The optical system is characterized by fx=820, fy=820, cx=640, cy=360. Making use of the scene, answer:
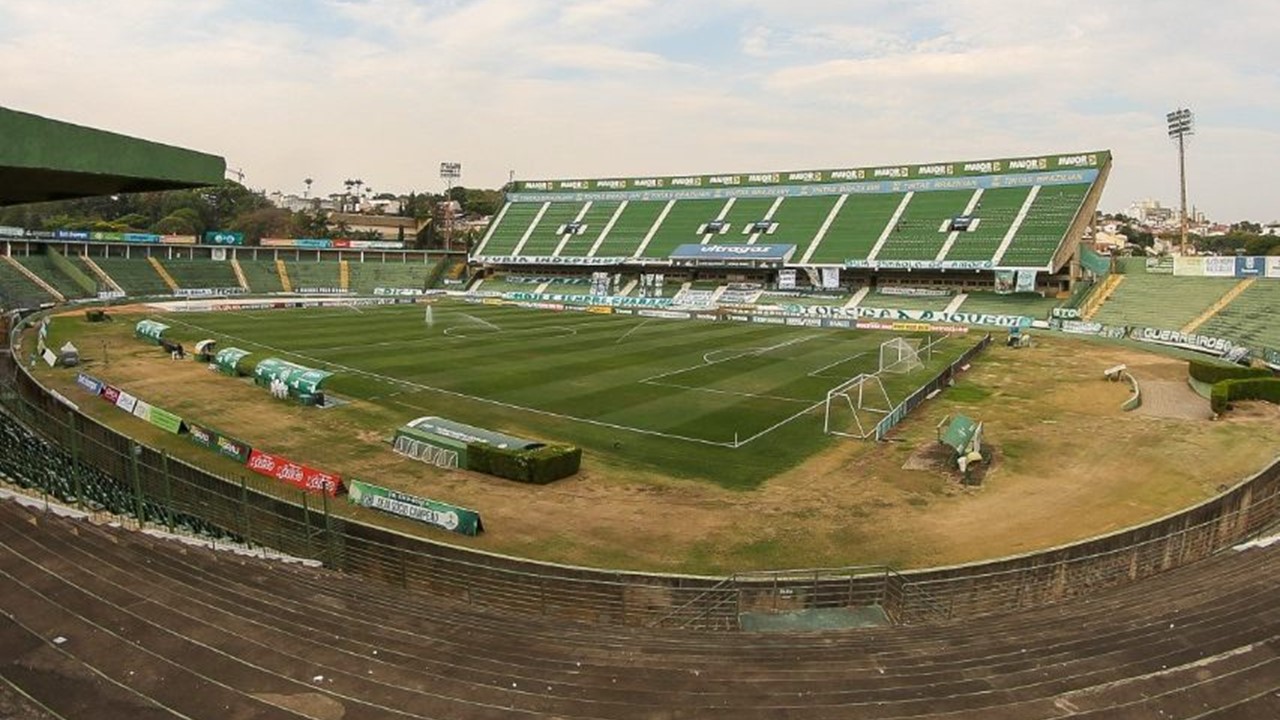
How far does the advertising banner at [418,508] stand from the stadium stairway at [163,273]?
8624 cm

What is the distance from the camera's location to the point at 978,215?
8869cm

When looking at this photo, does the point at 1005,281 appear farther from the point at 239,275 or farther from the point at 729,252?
the point at 239,275

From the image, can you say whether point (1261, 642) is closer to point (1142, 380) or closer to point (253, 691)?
point (253, 691)

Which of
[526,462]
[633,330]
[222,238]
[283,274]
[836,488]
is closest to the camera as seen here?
[526,462]

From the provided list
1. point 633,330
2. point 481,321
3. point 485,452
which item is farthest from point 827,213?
point 485,452

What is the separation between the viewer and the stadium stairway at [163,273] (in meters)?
95.7

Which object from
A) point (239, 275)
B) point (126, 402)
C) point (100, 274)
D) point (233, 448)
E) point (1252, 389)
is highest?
point (239, 275)

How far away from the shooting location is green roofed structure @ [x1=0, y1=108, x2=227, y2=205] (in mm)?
9484

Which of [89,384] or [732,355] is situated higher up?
[732,355]

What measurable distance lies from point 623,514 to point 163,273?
9360 centimetres

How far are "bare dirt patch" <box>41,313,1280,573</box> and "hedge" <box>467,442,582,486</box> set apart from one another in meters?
0.53

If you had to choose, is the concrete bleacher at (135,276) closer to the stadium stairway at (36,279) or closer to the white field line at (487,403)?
the stadium stairway at (36,279)

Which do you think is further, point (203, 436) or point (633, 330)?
point (633, 330)

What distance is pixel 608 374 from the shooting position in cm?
4534
